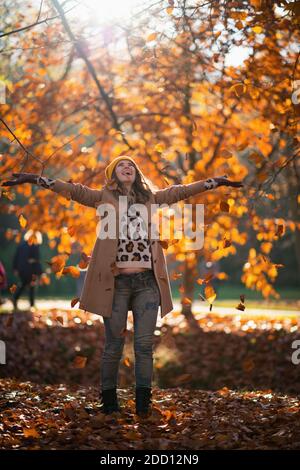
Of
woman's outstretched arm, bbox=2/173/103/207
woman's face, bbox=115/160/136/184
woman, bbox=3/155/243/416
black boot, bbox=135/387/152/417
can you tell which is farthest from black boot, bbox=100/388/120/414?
woman's face, bbox=115/160/136/184

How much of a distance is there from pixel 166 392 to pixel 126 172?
2397 millimetres

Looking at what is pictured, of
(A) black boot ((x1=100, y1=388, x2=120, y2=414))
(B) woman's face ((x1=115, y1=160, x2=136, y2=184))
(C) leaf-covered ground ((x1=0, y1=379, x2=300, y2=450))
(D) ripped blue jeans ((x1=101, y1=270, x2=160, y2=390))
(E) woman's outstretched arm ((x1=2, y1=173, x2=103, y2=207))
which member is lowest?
(C) leaf-covered ground ((x1=0, y1=379, x2=300, y2=450))

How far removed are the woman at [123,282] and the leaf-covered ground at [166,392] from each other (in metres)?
0.38

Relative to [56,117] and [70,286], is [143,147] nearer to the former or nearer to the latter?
[56,117]

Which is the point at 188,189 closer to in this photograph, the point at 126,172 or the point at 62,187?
the point at 126,172

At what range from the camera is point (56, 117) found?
1114 cm

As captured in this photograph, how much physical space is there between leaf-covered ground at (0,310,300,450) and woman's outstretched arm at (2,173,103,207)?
3.72 feet

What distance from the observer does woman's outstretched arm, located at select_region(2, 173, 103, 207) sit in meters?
5.17

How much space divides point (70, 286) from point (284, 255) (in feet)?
35.3

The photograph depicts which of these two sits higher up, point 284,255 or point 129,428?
point 284,255

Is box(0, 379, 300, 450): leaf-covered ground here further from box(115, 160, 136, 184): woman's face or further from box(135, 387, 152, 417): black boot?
box(115, 160, 136, 184): woman's face

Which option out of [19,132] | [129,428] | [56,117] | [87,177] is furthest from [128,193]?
[56,117]

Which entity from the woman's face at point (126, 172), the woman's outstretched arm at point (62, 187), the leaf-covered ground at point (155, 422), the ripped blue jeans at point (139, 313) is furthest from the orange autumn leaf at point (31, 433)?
the woman's face at point (126, 172)

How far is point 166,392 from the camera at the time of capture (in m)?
6.56
